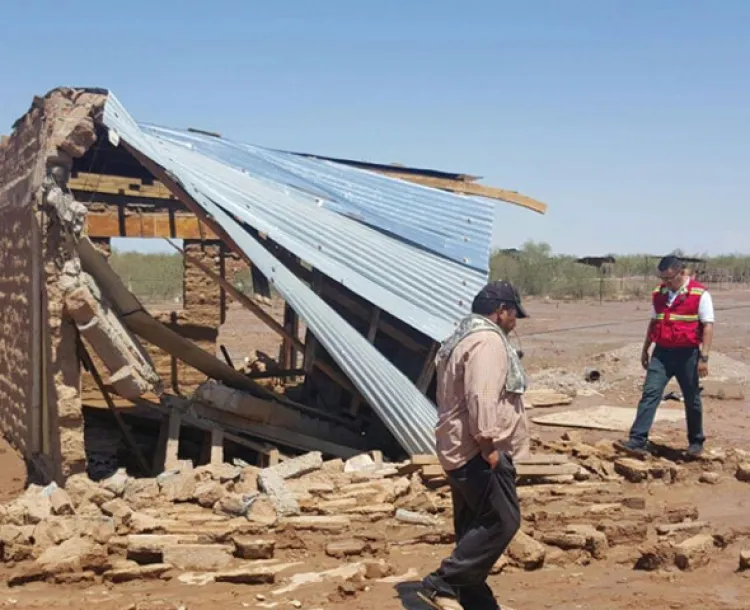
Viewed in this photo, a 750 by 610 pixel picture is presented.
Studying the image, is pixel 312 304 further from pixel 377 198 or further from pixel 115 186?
pixel 115 186

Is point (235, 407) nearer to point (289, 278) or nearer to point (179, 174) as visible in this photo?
point (289, 278)

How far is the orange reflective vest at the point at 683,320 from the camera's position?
24.5 ft

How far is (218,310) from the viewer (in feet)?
47.0

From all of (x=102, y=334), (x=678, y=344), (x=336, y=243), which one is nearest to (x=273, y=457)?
(x=102, y=334)

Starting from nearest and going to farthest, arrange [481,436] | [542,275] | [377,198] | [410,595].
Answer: [481,436], [410,595], [377,198], [542,275]

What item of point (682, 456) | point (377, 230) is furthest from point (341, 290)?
point (682, 456)

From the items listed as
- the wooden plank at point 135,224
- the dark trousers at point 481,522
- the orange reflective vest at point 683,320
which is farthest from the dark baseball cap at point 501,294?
the wooden plank at point 135,224

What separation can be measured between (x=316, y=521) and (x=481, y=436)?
229 cm

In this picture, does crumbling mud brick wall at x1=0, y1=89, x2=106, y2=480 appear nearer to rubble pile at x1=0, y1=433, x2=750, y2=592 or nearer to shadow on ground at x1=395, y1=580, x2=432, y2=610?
rubble pile at x1=0, y1=433, x2=750, y2=592

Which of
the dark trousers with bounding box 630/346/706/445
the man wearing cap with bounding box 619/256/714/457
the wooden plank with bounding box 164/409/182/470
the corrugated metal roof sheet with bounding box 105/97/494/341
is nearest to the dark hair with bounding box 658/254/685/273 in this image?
the man wearing cap with bounding box 619/256/714/457

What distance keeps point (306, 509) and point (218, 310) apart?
843 centimetres

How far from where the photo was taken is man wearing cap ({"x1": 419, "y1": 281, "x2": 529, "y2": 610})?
4012 millimetres

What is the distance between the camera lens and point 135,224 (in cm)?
1209

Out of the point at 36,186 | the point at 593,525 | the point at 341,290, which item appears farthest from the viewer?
the point at 341,290
